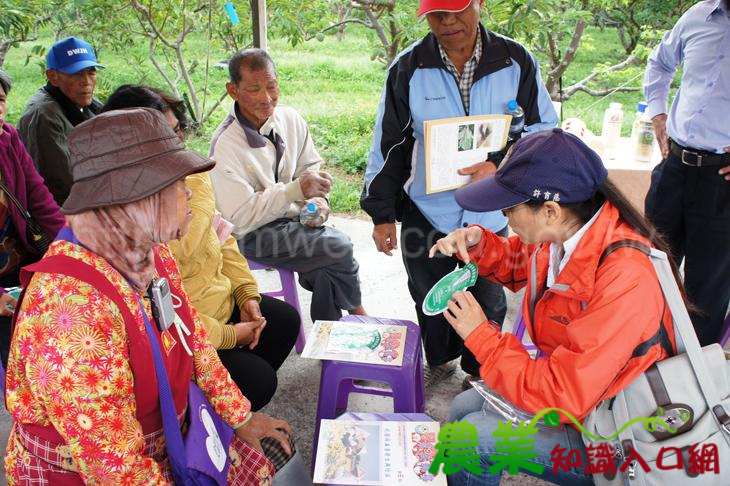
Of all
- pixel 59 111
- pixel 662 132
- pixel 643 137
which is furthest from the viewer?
pixel 643 137

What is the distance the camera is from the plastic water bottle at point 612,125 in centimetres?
367

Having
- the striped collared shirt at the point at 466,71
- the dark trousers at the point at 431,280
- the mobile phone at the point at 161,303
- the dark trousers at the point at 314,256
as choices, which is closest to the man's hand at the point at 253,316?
the dark trousers at the point at 314,256

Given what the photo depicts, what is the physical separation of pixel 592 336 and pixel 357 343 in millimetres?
1032

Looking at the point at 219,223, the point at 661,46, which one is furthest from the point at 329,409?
the point at 661,46

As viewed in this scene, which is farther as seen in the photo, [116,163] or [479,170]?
[479,170]

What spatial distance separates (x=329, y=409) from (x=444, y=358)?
30.9 inches

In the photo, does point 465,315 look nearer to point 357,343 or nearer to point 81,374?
point 357,343

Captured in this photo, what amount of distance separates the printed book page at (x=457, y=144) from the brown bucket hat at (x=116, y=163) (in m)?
1.27

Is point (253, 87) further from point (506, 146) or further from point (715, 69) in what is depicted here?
point (715, 69)

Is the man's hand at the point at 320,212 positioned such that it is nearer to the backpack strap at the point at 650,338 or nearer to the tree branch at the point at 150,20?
the backpack strap at the point at 650,338

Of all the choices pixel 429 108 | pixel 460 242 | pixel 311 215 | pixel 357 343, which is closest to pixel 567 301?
pixel 460 242

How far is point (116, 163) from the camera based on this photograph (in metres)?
1.33

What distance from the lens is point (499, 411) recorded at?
176 cm

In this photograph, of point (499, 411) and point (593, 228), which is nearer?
point (593, 228)
